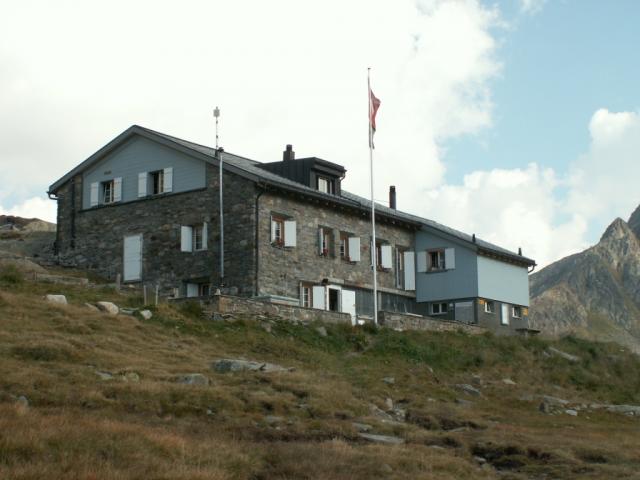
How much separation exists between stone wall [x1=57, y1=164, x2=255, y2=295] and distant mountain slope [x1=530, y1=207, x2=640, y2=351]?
95.4 m

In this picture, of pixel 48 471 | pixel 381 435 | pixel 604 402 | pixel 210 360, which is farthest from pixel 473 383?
pixel 48 471

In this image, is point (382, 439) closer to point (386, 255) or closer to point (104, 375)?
point (104, 375)

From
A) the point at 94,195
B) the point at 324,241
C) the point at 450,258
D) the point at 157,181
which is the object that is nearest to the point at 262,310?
the point at 324,241

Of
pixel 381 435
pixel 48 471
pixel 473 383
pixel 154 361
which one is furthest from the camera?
pixel 473 383

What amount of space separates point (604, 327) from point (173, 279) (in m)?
109

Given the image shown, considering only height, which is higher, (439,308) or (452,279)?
(452,279)

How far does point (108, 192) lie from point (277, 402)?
24624 mm

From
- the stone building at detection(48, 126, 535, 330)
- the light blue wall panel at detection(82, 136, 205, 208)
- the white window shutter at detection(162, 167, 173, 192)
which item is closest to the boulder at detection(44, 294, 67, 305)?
the stone building at detection(48, 126, 535, 330)

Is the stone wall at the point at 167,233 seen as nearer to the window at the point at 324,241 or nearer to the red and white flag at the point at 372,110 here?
the window at the point at 324,241

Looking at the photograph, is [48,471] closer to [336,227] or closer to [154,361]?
[154,361]

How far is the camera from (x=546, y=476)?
56.8ft

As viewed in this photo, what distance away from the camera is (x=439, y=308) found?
46.7 m

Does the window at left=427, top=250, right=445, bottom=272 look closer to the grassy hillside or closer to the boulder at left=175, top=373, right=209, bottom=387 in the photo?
the grassy hillside

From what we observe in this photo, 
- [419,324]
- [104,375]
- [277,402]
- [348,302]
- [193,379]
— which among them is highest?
[348,302]
